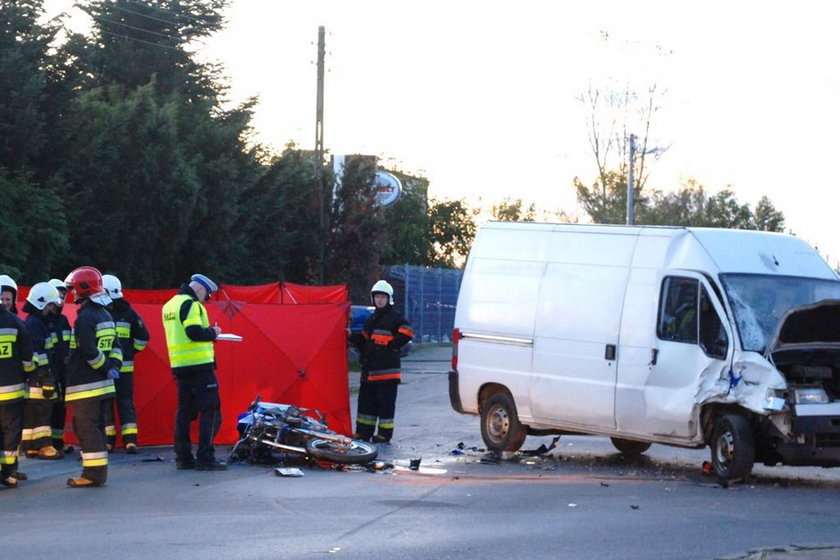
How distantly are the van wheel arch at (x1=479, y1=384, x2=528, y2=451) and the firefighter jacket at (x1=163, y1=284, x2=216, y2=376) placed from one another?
11.1 ft

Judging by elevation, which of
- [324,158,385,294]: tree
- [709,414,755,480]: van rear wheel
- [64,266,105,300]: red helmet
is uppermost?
[324,158,385,294]: tree

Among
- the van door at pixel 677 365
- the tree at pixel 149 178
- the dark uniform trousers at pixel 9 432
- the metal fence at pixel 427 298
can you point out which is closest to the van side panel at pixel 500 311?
the van door at pixel 677 365

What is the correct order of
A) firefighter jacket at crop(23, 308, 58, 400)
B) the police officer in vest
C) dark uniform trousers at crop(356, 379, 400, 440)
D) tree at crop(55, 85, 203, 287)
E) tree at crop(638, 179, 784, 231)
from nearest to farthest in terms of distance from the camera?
the police officer in vest
firefighter jacket at crop(23, 308, 58, 400)
dark uniform trousers at crop(356, 379, 400, 440)
tree at crop(55, 85, 203, 287)
tree at crop(638, 179, 784, 231)

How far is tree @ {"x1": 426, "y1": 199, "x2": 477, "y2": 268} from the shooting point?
2288 inches

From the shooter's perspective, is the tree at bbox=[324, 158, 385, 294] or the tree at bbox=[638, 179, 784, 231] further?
→ the tree at bbox=[638, 179, 784, 231]

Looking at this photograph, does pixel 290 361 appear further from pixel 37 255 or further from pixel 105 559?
pixel 37 255

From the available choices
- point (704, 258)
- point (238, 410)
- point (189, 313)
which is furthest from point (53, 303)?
point (704, 258)

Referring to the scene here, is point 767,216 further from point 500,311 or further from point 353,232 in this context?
point 500,311

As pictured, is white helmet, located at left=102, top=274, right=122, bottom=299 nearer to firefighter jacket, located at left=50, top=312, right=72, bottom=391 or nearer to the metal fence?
firefighter jacket, located at left=50, top=312, right=72, bottom=391

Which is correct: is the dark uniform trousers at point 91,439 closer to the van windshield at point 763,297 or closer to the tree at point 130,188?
the van windshield at point 763,297

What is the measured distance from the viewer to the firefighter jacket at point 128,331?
14469 mm

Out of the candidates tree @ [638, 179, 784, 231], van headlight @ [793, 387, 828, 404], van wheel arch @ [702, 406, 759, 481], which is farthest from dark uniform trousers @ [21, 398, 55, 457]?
tree @ [638, 179, 784, 231]

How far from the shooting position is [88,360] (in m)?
11.9

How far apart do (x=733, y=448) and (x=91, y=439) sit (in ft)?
19.2
